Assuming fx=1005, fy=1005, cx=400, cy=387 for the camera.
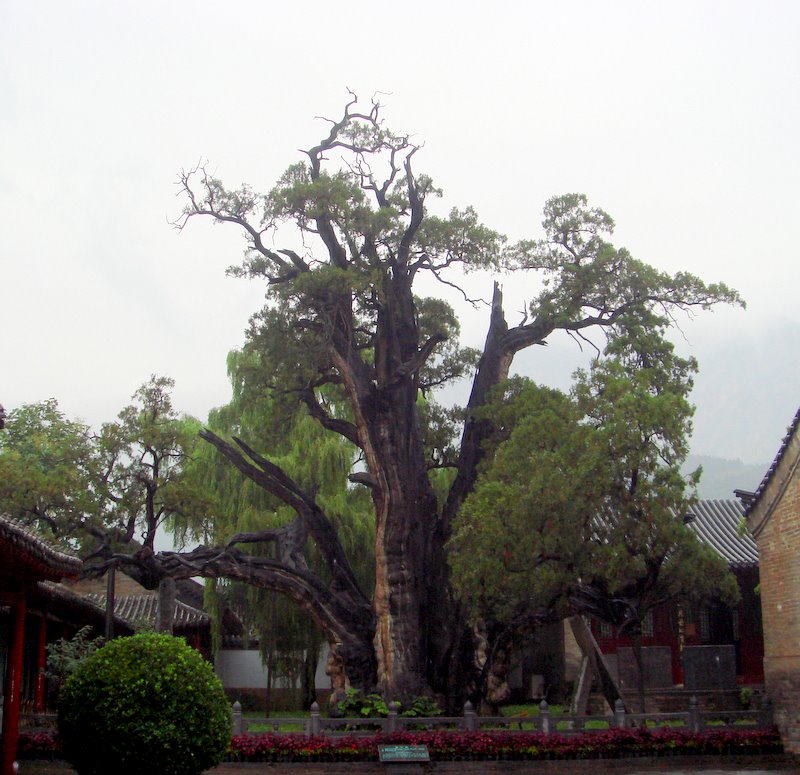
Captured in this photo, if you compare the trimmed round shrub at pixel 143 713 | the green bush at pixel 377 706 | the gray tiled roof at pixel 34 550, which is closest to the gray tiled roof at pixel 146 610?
the green bush at pixel 377 706

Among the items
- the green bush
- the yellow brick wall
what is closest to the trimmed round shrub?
the green bush

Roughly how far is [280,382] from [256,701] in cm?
1419

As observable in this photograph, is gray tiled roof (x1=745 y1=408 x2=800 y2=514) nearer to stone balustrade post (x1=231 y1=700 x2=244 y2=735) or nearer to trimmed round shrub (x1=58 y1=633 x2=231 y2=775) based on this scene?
stone balustrade post (x1=231 y1=700 x2=244 y2=735)

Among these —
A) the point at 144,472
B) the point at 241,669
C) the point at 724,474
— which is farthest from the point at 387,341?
the point at 724,474

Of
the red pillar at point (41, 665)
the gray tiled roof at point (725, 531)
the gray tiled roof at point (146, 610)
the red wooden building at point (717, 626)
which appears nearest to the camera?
the red pillar at point (41, 665)

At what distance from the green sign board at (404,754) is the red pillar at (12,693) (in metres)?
5.68

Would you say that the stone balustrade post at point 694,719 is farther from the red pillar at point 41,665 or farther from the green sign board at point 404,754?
the red pillar at point 41,665

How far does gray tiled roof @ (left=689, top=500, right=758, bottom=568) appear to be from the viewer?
909 inches

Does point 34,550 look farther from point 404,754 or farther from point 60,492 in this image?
point 60,492

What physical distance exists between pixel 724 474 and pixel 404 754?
536 feet

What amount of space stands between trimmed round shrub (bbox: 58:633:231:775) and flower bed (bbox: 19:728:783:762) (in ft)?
18.1

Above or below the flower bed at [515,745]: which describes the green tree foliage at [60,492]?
above

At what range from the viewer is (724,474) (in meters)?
169

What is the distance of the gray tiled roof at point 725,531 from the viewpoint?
23.1 meters
